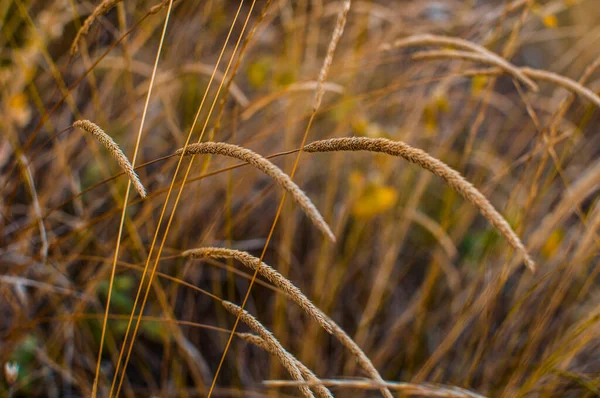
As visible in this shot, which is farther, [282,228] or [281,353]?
[282,228]

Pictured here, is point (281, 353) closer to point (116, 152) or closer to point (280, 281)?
point (280, 281)

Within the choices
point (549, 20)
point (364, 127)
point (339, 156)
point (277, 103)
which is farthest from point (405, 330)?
point (549, 20)

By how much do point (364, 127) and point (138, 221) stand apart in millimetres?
571

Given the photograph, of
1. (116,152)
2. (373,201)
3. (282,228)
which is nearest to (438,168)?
(116,152)

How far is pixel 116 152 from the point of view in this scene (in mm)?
523

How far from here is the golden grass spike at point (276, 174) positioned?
482mm

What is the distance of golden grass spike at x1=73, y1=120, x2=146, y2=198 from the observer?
19.0 inches

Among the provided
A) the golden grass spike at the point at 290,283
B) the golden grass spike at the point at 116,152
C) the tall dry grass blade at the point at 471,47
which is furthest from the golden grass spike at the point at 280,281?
the tall dry grass blade at the point at 471,47

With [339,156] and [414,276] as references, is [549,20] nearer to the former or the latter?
[339,156]

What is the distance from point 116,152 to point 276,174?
0.16m

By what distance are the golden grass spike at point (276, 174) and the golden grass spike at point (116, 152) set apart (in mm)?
84

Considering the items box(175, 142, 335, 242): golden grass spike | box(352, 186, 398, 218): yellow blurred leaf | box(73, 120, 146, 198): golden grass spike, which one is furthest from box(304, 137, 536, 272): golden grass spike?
box(352, 186, 398, 218): yellow blurred leaf

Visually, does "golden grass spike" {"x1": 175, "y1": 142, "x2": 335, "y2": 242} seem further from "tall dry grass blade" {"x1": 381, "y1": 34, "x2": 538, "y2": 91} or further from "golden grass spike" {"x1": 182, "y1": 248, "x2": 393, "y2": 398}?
"tall dry grass blade" {"x1": 381, "y1": 34, "x2": 538, "y2": 91}

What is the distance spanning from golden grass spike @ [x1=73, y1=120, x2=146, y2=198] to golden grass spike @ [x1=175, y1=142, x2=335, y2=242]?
8 cm
